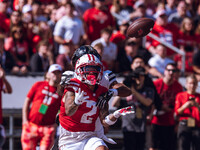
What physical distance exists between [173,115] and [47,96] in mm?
2355

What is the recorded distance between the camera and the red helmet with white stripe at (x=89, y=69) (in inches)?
209

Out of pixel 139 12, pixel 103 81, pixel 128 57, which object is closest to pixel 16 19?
pixel 128 57

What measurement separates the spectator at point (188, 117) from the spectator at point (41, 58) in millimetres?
2728

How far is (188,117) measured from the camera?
27.2 feet

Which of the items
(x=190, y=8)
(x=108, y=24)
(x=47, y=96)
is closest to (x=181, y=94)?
(x=47, y=96)

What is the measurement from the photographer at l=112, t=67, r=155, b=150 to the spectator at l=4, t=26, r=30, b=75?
8.12ft

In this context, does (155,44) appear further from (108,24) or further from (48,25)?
(48,25)

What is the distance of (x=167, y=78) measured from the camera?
869 cm

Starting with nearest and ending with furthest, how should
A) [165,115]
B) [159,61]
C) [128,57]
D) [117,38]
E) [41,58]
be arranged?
1. [165,115]
2. [41,58]
3. [159,61]
4. [128,57]
5. [117,38]

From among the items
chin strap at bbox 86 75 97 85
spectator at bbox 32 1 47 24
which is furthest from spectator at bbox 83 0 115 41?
chin strap at bbox 86 75 97 85

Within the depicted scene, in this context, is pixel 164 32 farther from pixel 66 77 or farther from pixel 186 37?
pixel 66 77

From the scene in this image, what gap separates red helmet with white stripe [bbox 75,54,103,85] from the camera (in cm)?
530

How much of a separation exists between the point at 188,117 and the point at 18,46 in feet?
12.3

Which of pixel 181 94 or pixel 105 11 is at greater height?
pixel 105 11
